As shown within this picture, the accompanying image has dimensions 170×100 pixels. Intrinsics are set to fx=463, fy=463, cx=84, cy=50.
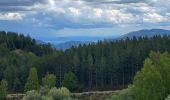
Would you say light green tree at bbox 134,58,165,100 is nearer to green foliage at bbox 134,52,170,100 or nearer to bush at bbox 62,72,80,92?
green foliage at bbox 134,52,170,100

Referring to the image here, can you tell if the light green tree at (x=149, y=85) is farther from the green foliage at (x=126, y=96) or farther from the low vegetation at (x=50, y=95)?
the low vegetation at (x=50, y=95)

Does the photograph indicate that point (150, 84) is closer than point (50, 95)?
Yes

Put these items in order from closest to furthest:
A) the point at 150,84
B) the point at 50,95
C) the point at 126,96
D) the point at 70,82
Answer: the point at 150,84
the point at 126,96
the point at 50,95
the point at 70,82

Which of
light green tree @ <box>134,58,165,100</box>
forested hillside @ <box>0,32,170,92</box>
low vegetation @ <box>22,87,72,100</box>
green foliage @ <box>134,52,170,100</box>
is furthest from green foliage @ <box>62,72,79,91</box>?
light green tree @ <box>134,58,165,100</box>

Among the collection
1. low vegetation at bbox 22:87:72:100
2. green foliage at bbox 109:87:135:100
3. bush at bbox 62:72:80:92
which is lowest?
bush at bbox 62:72:80:92

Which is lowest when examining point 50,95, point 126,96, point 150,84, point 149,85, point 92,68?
point 92,68

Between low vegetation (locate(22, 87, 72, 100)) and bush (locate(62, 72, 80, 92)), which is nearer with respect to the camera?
low vegetation (locate(22, 87, 72, 100))

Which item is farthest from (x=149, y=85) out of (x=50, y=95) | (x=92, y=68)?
(x=92, y=68)

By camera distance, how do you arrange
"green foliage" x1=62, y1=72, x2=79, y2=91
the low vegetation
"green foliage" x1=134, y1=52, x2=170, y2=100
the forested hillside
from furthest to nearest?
1. the forested hillside
2. "green foliage" x1=62, y1=72, x2=79, y2=91
3. the low vegetation
4. "green foliage" x1=134, y1=52, x2=170, y2=100

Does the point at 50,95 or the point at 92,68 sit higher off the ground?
the point at 50,95

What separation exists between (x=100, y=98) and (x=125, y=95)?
43.0 m

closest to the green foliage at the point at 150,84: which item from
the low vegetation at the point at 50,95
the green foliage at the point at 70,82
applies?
the low vegetation at the point at 50,95

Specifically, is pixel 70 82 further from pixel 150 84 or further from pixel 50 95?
pixel 150 84

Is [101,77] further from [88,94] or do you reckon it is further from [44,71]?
[88,94]
